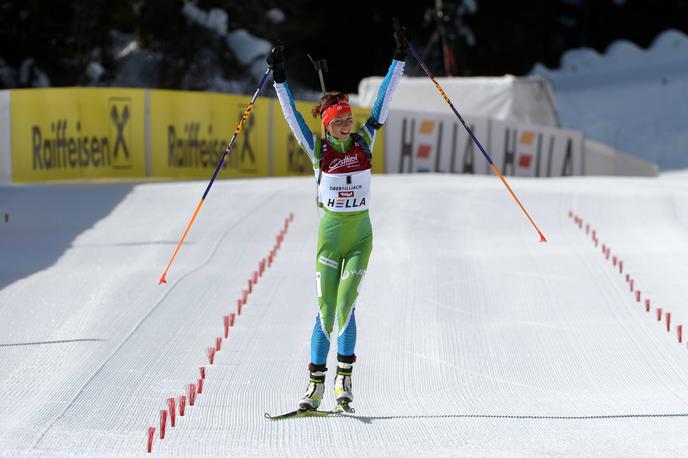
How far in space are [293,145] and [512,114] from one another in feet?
19.6

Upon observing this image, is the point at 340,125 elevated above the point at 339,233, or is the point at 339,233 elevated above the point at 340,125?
the point at 340,125

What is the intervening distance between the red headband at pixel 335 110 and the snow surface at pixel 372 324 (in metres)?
1.80

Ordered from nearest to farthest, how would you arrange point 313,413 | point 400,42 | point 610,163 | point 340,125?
point 313,413 → point 340,125 → point 400,42 → point 610,163

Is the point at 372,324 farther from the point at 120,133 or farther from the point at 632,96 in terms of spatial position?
the point at 632,96

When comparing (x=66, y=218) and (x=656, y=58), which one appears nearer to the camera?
(x=66, y=218)

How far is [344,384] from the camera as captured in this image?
8.20 metres

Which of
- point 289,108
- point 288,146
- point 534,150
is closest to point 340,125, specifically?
point 289,108

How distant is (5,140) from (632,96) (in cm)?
2166

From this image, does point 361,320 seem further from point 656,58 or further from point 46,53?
point 656,58

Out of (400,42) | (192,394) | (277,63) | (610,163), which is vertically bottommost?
(610,163)

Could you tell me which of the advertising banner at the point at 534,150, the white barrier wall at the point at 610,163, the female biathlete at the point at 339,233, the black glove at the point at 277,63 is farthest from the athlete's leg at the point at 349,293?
the white barrier wall at the point at 610,163

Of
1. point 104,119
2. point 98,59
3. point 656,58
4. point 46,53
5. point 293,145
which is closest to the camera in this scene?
point 104,119

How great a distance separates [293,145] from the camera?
22.6 metres

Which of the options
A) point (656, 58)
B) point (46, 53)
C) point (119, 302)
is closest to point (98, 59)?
point (46, 53)
